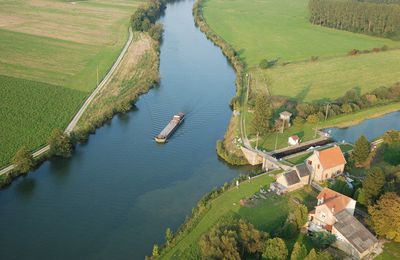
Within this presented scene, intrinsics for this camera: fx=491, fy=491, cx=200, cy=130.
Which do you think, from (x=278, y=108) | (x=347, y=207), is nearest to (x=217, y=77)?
(x=278, y=108)

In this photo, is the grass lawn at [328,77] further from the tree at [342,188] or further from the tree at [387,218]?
the tree at [387,218]

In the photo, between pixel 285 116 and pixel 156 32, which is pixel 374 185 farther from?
pixel 156 32

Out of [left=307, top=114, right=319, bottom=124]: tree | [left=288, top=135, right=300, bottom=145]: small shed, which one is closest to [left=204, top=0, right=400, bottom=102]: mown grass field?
[left=307, top=114, right=319, bottom=124]: tree

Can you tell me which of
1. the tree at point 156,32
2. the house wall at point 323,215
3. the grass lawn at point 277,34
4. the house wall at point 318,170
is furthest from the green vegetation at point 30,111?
the grass lawn at point 277,34

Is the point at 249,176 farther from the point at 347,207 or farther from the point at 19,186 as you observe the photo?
the point at 19,186

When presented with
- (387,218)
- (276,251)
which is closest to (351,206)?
(387,218)

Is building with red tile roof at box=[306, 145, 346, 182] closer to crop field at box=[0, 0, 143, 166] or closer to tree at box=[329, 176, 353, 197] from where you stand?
tree at box=[329, 176, 353, 197]
